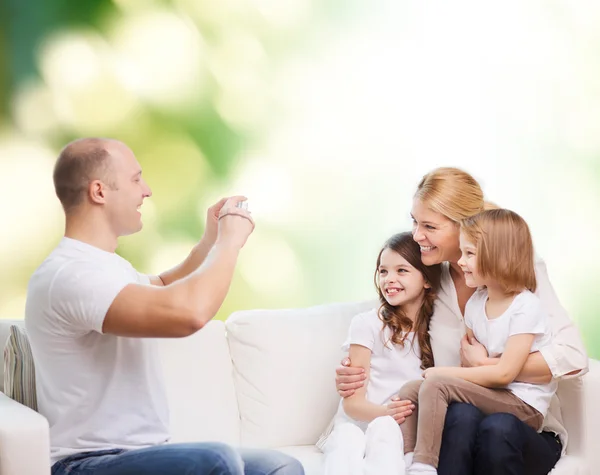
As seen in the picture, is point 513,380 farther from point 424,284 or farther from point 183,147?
point 183,147

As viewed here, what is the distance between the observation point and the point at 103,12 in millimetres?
3641

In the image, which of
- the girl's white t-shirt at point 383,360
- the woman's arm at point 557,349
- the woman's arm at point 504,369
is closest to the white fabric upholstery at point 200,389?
the girl's white t-shirt at point 383,360

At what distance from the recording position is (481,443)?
226cm

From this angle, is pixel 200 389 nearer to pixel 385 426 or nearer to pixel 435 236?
pixel 385 426

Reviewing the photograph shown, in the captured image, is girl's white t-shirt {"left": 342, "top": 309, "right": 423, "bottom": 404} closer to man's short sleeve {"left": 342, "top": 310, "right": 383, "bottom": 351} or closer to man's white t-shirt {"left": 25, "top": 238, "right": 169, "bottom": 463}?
man's short sleeve {"left": 342, "top": 310, "right": 383, "bottom": 351}

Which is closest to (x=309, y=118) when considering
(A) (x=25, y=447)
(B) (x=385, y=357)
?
(B) (x=385, y=357)

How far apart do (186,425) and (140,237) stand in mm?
1278

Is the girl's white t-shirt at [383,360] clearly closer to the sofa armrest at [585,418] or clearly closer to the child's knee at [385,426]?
the child's knee at [385,426]

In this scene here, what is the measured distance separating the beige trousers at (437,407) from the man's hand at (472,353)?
78mm

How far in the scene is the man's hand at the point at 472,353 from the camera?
95.0 inches

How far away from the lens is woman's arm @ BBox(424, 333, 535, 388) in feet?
7.68

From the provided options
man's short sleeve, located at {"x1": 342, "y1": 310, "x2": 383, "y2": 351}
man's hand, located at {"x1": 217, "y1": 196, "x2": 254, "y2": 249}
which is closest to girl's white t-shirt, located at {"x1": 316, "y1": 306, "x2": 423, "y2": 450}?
man's short sleeve, located at {"x1": 342, "y1": 310, "x2": 383, "y2": 351}

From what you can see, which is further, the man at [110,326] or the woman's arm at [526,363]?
the woman's arm at [526,363]

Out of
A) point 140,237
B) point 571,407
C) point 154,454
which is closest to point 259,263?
point 140,237
